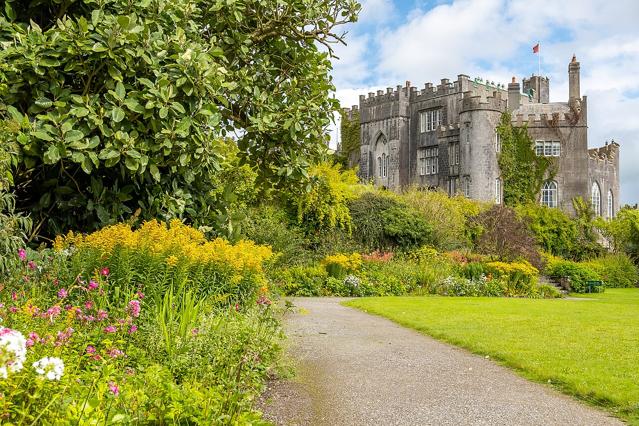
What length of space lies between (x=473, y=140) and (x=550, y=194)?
604 cm

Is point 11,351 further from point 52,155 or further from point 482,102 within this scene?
point 482,102

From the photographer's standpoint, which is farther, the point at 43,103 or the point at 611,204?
the point at 611,204

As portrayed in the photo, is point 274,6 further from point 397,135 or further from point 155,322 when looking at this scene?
point 397,135

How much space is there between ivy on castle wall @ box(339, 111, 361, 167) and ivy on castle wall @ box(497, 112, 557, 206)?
12.8m

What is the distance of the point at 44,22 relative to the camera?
6766 mm

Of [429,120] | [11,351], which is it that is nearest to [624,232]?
[429,120]

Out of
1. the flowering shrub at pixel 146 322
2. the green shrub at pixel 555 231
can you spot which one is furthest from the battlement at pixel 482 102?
the flowering shrub at pixel 146 322

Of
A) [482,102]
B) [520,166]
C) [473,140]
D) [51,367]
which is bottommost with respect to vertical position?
[51,367]

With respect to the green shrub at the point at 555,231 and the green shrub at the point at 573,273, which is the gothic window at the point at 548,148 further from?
the green shrub at the point at 573,273

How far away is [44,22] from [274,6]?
99.7 inches

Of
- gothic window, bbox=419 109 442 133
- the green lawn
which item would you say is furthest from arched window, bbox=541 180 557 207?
the green lawn

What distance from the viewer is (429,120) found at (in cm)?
4509

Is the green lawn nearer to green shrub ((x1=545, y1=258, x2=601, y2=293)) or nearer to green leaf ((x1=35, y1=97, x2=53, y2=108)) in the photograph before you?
green leaf ((x1=35, y1=97, x2=53, y2=108))

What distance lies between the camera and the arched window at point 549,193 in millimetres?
40719
